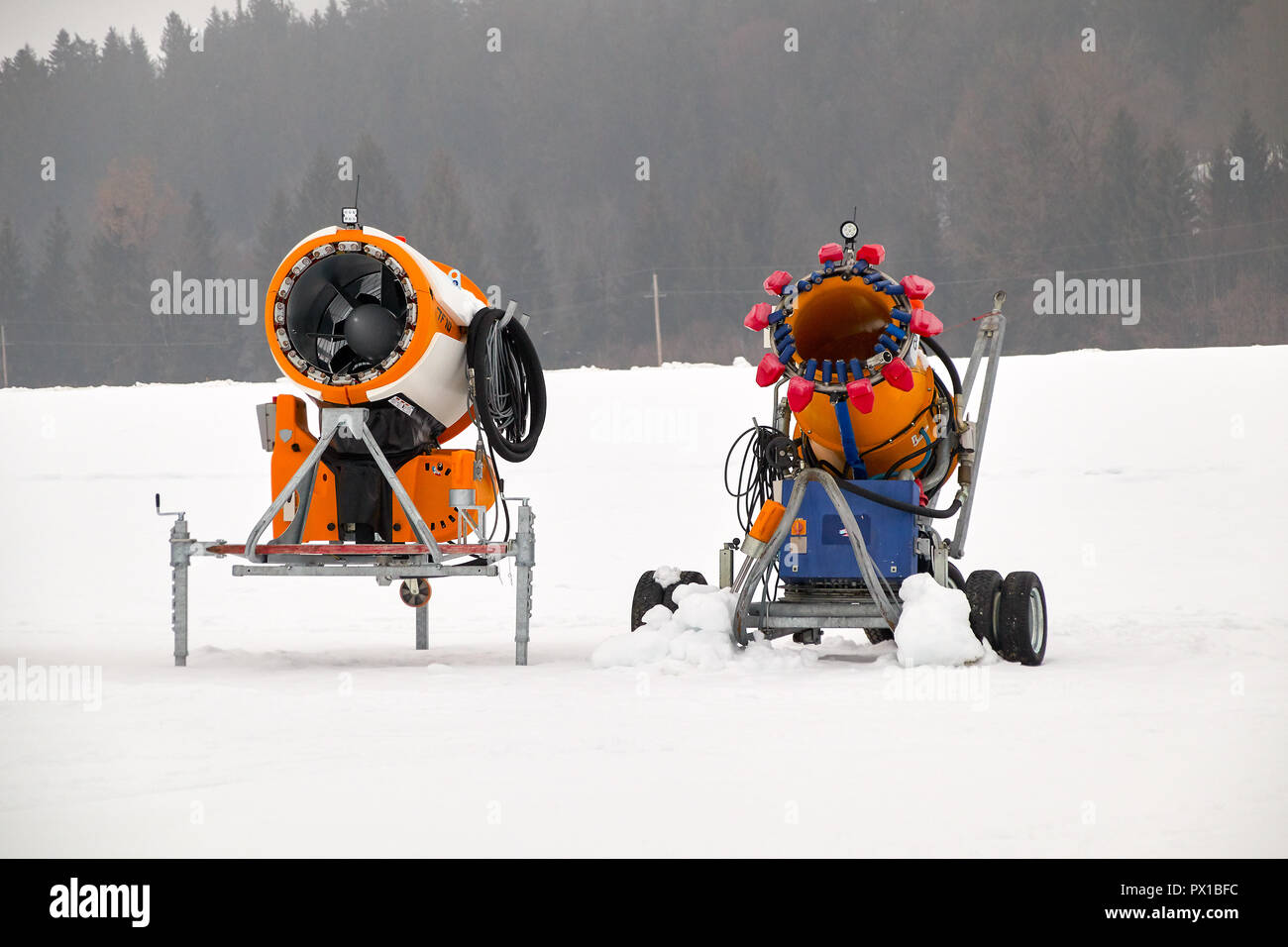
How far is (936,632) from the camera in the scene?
7.21 meters

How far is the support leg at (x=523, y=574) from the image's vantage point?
753cm

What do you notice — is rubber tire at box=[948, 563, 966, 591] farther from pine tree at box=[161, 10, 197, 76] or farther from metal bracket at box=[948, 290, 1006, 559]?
pine tree at box=[161, 10, 197, 76]

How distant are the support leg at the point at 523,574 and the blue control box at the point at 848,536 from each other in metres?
1.22

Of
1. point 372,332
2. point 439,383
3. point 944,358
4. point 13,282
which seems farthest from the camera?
point 13,282

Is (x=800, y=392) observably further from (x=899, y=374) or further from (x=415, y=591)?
(x=415, y=591)

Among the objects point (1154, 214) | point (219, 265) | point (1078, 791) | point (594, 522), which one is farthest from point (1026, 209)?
point (1078, 791)

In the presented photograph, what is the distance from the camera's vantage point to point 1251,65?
53.7 meters

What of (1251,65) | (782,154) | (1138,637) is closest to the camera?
(1138,637)

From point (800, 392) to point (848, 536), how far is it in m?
0.70

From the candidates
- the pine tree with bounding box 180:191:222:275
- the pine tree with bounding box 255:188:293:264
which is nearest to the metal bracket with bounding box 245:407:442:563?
the pine tree with bounding box 255:188:293:264

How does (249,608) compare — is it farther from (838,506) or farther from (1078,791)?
(1078,791)

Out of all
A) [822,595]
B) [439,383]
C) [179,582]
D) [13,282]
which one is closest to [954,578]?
[822,595]

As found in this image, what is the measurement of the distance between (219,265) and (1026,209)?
88.1 ft

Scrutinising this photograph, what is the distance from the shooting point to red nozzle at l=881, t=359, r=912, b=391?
7559mm
